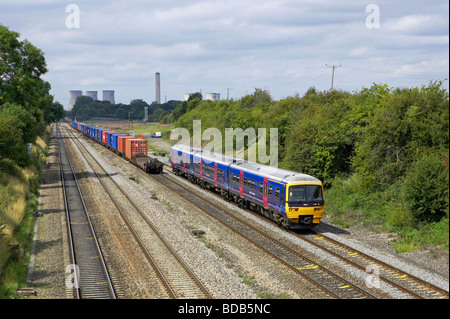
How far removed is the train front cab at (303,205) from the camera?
68.5ft

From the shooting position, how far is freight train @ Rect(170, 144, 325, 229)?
21.0m

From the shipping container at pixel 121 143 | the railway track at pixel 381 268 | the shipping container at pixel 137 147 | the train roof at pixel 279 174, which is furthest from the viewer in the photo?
the shipping container at pixel 121 143

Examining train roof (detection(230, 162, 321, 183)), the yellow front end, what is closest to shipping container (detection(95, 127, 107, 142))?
train roof (detection(230, 162, 321, 183))

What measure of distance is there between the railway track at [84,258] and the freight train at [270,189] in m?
8.67

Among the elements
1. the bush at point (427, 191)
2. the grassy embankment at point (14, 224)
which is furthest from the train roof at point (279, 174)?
the grassy embankment at point (14, 224)

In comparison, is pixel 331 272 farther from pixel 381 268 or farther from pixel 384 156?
pixel 384 156

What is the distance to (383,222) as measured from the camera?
71.4 ft

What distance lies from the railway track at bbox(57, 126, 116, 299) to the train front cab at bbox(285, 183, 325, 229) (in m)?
8.75

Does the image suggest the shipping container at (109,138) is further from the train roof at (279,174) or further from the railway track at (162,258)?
the train roof at (279,174)

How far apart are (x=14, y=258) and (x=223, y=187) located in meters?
15.1

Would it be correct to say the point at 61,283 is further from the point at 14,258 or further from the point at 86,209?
the point at 86,209

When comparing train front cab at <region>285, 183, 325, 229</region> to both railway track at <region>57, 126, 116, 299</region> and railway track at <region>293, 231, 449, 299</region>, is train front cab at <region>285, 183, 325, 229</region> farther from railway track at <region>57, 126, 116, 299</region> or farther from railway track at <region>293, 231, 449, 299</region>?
railway track at <region>57, 126, 116, 299</region>

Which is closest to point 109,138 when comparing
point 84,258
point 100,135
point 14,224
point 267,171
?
point 100,135

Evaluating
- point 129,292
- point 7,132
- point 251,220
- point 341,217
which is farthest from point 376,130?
point 7,132
